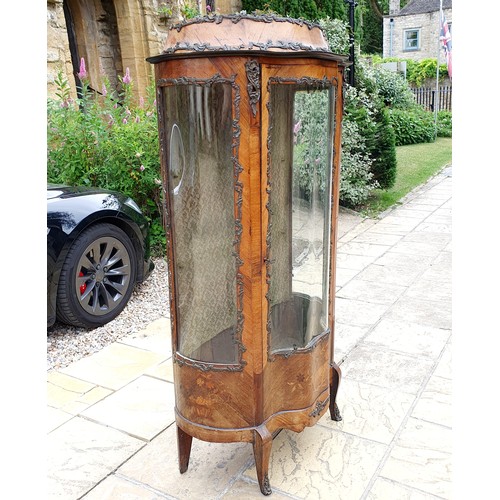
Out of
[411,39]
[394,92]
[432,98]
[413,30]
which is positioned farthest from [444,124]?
[411,39]

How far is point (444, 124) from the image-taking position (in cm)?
1877

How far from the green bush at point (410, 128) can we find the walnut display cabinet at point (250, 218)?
14.2 meters

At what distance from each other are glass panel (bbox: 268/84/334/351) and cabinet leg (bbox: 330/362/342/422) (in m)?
0.31

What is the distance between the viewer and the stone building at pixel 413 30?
1293 inches

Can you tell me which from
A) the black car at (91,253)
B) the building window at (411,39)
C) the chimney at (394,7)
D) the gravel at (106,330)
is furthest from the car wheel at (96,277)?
the chimney at (394,7)

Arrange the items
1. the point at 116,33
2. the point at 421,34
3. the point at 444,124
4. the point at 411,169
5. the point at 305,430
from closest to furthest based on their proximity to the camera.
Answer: the point at 305,430 → the point at 116,33 → the point at 411,169 → the point at 444,124 → the point at 421,34

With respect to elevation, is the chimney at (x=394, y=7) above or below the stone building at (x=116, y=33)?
above

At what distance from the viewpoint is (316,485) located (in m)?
2.42

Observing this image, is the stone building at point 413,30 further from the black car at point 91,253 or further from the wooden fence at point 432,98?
the black car at point 91,253

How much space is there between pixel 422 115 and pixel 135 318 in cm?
1660

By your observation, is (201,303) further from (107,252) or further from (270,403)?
(107,252)

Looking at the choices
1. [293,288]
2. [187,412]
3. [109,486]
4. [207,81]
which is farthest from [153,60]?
[109,486]

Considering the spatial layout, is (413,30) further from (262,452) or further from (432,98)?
(262,452)

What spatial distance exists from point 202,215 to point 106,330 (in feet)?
7.12
